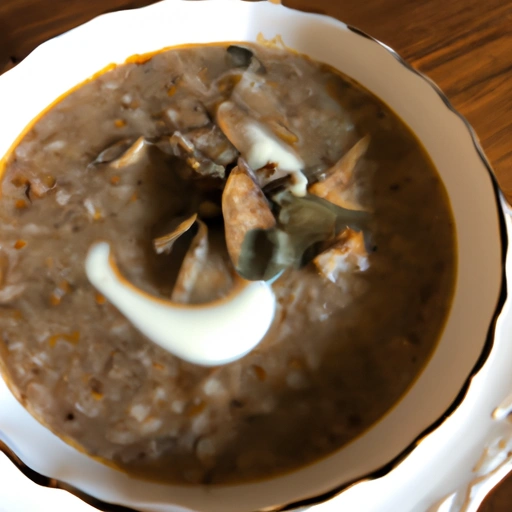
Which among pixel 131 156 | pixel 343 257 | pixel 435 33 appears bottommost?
pixel 343 257

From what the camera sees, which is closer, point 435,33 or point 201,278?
point 201,278

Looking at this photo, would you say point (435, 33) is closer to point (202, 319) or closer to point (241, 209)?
point (241, 209)

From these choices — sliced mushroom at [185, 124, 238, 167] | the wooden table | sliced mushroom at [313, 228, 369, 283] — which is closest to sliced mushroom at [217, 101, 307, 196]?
sliced mushroom at [185, 124, 238, 167]

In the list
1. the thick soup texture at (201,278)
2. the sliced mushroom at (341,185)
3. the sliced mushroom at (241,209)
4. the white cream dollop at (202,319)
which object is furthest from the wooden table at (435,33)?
the white cream dollop at (202,319)

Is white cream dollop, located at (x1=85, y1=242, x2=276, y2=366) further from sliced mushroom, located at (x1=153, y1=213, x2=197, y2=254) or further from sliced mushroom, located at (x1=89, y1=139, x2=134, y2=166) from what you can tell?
sliced mushroom, located at (x1=89, y1=139, x2=134, y2=166)

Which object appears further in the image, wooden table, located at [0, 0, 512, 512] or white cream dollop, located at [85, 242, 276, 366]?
wooden table, located at [0, 0, 512, 512]

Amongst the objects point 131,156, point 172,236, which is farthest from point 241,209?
point 131,156
